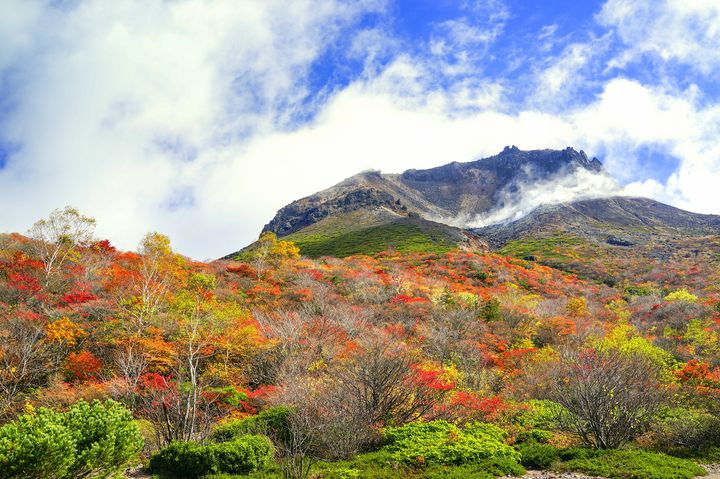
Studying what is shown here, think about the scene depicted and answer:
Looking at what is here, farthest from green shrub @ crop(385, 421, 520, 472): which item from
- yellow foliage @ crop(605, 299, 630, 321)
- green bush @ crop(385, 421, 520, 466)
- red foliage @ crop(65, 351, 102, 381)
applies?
yellow foliage @ crop(605, 299, 630, 321)

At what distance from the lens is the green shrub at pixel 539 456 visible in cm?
1516

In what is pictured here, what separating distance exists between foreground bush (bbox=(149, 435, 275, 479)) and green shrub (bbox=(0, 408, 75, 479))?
458 centimetres

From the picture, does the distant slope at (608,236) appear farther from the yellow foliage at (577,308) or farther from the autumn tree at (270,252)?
the autumn tree at (270,252)

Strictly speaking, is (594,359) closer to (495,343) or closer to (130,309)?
(495,343)

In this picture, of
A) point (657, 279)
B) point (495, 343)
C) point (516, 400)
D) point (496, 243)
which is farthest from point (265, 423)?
point (496, 243)

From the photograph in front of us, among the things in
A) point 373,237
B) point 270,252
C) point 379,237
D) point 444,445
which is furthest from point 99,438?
point 373,237

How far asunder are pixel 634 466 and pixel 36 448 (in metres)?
16.6

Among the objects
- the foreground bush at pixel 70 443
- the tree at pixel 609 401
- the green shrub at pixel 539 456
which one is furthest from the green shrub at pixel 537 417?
the foreground bush at pixel 70 443

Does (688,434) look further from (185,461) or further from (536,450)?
(185,461)

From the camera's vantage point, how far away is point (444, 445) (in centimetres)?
1549

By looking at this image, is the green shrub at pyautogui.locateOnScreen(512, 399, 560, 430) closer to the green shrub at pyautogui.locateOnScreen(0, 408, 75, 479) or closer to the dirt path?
the dirt path

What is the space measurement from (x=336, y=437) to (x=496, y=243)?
134 m

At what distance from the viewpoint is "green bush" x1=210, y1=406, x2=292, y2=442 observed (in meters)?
16.4

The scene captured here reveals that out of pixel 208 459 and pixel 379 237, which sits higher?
pixel 379 237
